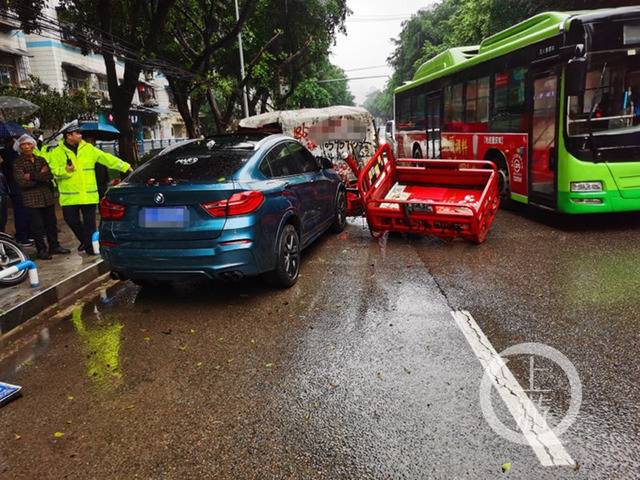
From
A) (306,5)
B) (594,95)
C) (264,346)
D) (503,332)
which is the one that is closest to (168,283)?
(264,346)

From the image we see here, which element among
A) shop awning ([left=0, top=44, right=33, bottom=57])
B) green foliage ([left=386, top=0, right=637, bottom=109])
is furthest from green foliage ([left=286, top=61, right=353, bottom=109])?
shop awning ([left=0, top=44, right=33, bottom=57])

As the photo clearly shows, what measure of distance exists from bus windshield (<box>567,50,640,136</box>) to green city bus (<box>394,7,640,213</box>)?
0.04 feet

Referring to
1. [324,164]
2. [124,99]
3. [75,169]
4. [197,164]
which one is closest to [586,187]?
[324,164]

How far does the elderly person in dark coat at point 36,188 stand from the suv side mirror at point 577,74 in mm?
7017

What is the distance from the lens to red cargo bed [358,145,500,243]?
657 cm

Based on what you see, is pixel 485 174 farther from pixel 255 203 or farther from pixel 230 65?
pixel 230 65

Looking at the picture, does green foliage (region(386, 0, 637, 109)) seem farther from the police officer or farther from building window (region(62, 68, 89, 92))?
building window (region(62, 68, 89, 92))

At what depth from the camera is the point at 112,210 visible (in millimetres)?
4875

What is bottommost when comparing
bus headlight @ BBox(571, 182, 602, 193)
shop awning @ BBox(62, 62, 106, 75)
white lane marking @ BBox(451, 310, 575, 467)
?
white lane marking @ BBox(451, 310, 575, 467)

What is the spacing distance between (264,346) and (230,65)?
24753 mm

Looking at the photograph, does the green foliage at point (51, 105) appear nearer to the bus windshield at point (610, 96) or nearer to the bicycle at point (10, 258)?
the bicycle at point (10, 258)

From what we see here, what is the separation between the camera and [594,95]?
698cm

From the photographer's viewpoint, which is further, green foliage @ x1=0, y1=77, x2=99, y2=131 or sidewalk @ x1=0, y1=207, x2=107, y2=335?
green foliage @ x1=0, y1=77, x2=99, y2=131

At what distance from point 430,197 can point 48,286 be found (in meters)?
5.33
